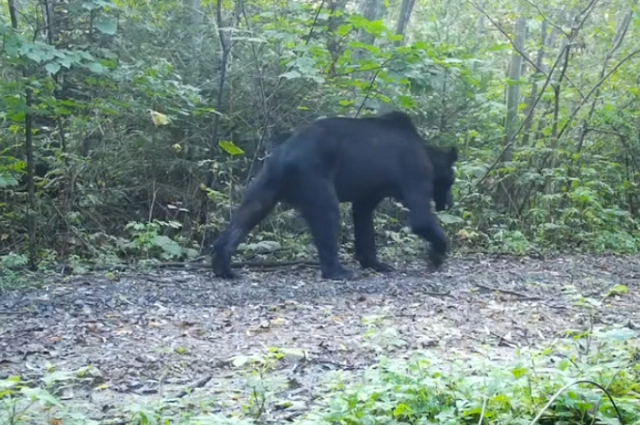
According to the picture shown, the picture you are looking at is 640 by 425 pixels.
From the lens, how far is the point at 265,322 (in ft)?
19.5

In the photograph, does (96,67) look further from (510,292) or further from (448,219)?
(448,219)

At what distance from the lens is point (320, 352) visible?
16.4 ft

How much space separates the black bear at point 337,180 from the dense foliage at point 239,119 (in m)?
0.69

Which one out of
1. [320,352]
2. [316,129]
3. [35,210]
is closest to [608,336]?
[320,352]

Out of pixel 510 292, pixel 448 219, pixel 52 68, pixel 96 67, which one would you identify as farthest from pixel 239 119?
pixel 510 292

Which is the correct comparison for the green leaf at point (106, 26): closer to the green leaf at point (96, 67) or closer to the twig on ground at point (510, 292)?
the green leaf at point (96, 67)

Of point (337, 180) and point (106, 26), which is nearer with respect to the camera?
point (106, 26)

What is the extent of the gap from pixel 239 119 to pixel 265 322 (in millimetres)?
5077

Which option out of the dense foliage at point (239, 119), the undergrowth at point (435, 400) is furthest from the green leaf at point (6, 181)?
the undergrowth at point (435, 400)

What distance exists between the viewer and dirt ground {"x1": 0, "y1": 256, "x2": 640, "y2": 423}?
14.6 ft

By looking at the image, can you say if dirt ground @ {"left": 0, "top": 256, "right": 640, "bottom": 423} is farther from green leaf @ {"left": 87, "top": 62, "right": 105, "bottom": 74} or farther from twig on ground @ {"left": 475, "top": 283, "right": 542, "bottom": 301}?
green leaf @ {"left": 87, "top": 62, "right": 105, "bottom": 74}

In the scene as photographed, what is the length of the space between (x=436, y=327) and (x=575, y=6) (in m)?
8.07

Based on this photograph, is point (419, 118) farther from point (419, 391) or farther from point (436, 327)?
point (419, 391)

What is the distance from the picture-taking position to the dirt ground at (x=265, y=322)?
4.46m
